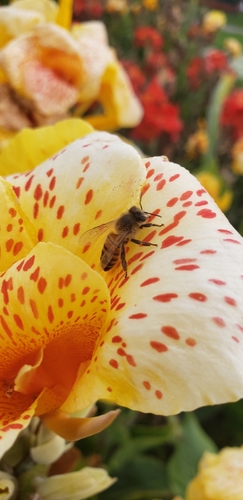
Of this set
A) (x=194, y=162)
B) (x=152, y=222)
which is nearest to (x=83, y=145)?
(x=152, y=222)

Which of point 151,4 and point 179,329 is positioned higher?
point 179,329

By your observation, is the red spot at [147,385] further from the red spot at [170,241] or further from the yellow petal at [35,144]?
the yellow petal at [35,144]

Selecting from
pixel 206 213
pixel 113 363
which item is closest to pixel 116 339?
pixel 113 363

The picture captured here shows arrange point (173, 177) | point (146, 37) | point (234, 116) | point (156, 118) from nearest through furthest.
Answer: point (173, 177) < point (156, 118) < point (234, 116) < point (146, 37)

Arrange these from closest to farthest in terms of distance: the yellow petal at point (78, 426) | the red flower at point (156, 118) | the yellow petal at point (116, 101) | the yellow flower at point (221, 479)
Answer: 1. the yellow petal at point (78, 426)
2. the yellow flower at point (221, 479)
3. the yellow petal at point (116, 101)
4. the red flower at point (156, 118)

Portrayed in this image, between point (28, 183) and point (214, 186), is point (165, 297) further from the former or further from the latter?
point (214, 186)

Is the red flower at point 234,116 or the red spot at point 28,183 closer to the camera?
the red spot at point 28,183

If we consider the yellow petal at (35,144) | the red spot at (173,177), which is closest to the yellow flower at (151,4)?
the yellow petal at (35,144)
